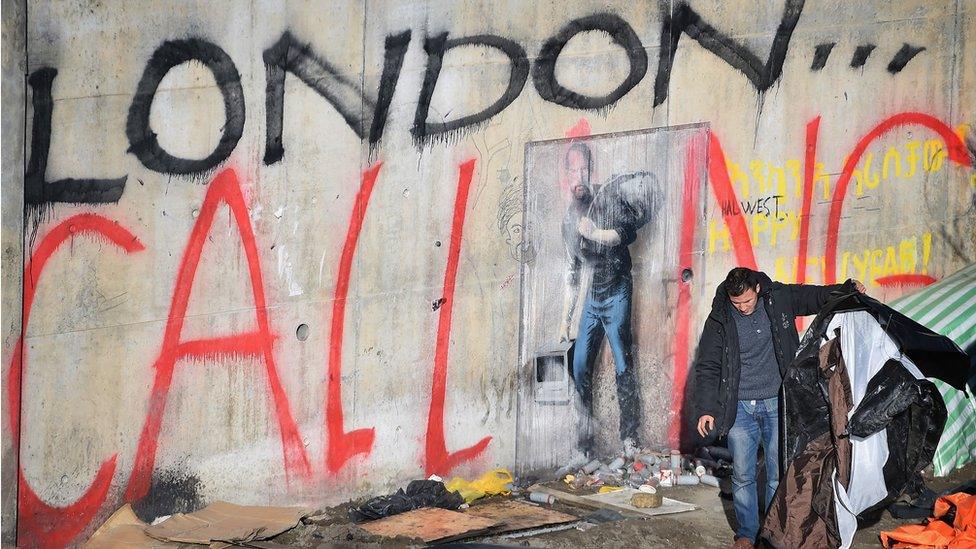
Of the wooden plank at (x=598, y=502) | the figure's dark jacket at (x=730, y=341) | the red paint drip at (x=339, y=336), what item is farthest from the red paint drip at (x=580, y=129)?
the wooden plank at (x=598, y=502)

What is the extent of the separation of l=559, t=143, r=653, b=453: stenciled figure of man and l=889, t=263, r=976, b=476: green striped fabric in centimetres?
207

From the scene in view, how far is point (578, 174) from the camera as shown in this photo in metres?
9.09

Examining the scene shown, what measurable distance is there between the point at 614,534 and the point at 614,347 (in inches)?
75.2

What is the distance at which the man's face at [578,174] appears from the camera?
9055 mm

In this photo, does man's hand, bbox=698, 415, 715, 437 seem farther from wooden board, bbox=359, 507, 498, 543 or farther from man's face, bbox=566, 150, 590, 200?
man's face, bbox=566, 150, 590, 200

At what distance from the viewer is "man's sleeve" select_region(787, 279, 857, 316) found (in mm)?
7180

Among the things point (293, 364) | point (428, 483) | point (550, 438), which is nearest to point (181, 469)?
point (293, 364)

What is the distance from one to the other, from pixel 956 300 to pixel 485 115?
3.61 m

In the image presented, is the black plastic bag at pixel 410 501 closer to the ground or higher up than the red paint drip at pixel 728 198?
closer to the ground

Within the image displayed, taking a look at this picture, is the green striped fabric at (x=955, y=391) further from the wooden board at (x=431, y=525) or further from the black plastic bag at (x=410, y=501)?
the black plastic bag at (x=410, y=501)

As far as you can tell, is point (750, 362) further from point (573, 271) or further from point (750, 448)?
point (573, 271)

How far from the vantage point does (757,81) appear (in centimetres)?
951

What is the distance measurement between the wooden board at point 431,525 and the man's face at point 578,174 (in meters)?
2.49

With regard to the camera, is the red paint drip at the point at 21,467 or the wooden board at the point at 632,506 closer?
the red paint drip at the point at 21,467
